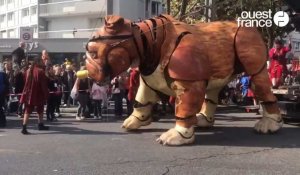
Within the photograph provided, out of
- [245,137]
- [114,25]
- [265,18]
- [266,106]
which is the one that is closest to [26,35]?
[265,18]

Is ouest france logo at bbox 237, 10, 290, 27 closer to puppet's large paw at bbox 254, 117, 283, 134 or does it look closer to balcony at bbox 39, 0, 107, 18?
puppet's large paw at bbox 254, 117, 283, 134

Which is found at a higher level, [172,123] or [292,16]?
[292,16]

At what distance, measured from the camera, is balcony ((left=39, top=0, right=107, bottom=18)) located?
45.5 m

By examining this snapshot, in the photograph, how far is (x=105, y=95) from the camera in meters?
15.8

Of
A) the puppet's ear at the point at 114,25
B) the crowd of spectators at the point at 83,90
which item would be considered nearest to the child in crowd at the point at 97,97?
the crowd of spectators at the point at 83,90

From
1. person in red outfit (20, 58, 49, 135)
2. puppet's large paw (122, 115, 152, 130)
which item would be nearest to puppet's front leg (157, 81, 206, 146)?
puppet's large paw (122, 115, 152, 130)

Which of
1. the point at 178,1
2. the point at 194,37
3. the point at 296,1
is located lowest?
the point at 194,37

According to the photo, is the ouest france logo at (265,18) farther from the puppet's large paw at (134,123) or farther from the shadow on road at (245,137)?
the puppet's large paw at (134,123)

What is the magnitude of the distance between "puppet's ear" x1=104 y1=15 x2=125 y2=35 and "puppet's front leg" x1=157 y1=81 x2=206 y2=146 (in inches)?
57.2

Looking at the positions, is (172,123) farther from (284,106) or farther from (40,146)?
(40,146)

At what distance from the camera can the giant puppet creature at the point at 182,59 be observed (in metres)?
9.66

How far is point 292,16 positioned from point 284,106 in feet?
9.83

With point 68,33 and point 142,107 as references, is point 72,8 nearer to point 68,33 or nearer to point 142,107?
point 68,33

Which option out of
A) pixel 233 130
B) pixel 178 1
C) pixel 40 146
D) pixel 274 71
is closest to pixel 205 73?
pixel 233 130
